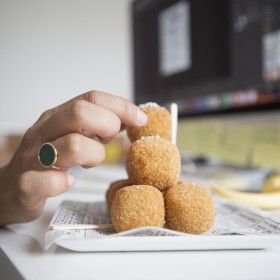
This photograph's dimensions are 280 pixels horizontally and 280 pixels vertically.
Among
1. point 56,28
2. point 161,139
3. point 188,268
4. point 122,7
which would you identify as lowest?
point 188,268

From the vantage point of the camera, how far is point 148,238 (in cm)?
30

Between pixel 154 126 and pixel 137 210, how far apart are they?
11 cm

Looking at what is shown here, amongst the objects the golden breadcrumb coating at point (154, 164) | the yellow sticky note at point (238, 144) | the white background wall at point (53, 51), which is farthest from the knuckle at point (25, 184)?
the white background wall at point (53, 51)

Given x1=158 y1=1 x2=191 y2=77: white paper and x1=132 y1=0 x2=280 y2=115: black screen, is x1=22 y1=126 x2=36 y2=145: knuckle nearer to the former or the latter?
x1=132 y1=0 x2=280 y2=115: black screen

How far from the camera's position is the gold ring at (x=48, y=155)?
0.34 meters

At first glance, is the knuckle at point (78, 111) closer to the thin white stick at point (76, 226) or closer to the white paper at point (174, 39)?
the thin white stick at point (76, 226)

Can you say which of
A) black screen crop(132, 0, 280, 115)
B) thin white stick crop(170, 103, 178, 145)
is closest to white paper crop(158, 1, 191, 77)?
black screen crop(132, 0, 280, 115)

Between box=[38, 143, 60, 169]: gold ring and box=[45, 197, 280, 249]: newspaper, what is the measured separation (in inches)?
2.3

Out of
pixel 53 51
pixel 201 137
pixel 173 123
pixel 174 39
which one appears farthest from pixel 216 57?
pixel 53 51

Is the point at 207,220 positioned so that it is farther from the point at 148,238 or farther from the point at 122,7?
the point at 122,7

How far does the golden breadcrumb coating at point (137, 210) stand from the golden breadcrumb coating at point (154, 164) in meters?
0.02

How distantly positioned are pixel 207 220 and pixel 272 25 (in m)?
0.61

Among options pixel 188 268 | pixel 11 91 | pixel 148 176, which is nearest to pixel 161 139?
pixel 148 176

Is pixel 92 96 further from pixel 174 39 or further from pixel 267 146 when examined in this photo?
pixel 174 39
